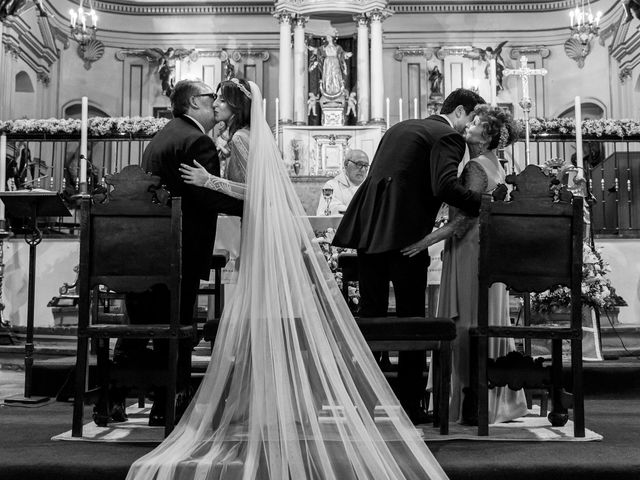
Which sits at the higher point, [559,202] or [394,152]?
[394,152]

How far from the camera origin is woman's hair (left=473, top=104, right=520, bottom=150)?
149 inches

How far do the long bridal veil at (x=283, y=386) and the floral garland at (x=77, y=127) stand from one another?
16.6 feet

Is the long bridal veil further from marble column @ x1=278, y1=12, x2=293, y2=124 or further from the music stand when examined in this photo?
marble column @ x1=278, y1=12, x2=293, y2=124

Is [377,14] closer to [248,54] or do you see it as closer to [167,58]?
[248,54]

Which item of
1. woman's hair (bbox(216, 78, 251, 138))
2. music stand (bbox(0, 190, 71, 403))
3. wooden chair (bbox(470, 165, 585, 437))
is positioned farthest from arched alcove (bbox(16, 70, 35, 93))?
wooden chair (bbox(470, 165, 585, 437))

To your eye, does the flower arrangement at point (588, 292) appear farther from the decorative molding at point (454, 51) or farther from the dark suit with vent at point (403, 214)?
the decorative molding at point (454, 51)

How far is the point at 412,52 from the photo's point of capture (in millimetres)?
13844

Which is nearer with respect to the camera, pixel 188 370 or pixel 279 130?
pixel 188 370

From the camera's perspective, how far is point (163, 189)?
3537 millimetres

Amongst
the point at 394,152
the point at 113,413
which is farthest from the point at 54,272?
the point at 394,152

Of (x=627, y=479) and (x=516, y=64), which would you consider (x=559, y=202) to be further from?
(x=516, y=64)

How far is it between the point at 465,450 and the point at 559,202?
117cm

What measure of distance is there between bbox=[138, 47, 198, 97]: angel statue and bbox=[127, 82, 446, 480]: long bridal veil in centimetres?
1074

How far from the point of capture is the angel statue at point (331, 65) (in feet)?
39.8
